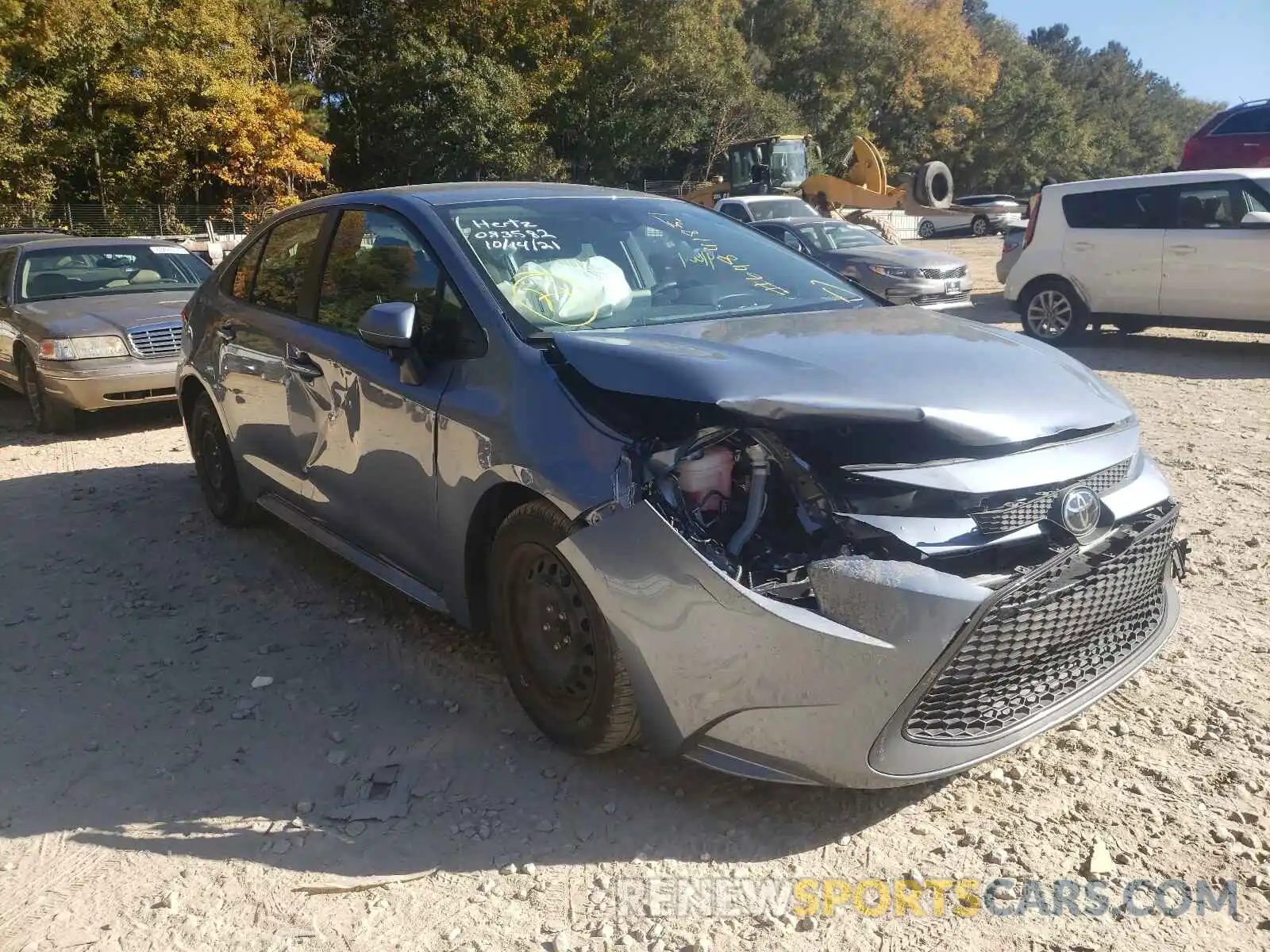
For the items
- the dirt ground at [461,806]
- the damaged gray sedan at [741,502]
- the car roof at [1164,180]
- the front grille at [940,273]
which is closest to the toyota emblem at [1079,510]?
the damaged gray sedan at [741,502]

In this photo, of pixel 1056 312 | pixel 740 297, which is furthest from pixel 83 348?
pixel 1056 312

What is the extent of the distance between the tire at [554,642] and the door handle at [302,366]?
1.33m

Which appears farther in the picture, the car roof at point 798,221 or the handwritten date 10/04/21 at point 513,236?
the car roof at point 798,221

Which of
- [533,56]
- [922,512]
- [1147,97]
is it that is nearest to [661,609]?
[922,512]

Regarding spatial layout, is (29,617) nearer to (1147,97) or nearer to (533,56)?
(533,56)

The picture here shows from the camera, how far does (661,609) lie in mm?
2494

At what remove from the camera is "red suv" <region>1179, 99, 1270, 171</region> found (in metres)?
14.8

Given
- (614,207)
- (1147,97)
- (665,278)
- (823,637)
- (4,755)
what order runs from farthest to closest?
(1147,97)
(614,207)
(665,278)
(4,755)
(823,637)

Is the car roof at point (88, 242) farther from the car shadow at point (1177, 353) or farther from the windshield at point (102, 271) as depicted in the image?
the car shadow at point (1177, 353)

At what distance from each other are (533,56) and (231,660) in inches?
1413

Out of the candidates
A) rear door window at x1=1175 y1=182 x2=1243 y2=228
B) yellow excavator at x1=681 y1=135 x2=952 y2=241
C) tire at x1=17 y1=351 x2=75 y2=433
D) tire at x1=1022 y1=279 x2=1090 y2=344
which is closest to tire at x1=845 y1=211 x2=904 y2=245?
yellow excavator at x1=681 y1=135 x2=952 y2=241

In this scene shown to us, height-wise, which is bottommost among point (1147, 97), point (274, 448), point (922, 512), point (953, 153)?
point (274, 448)

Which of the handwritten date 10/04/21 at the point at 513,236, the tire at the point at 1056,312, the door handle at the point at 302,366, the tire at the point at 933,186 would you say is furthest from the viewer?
the tire at the point at 933,186

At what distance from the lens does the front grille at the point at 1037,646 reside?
2.41 metres
